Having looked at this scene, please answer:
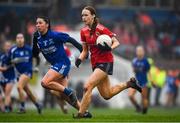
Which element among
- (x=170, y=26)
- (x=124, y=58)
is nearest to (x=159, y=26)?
(x=170, y=26)

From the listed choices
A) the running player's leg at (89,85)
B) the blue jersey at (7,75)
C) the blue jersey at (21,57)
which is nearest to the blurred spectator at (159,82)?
the blue jersey at (7,75)

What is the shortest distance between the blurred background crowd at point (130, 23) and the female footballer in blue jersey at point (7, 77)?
1065 centimetres

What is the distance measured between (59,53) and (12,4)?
22.6 metres

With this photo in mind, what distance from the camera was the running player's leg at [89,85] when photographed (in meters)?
19.8

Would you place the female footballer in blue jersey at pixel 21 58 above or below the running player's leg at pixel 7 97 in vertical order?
above

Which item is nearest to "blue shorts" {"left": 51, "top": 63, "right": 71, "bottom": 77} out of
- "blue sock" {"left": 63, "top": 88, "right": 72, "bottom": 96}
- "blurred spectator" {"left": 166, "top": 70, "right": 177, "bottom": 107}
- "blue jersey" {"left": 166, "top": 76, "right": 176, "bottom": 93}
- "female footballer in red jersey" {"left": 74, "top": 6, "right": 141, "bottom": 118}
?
"blue sock" {"left": 63, "top": 88, "right": 72, "bottom": 96}

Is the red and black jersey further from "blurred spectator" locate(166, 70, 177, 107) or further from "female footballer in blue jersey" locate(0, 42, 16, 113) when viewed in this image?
"blurred spectator" locate(166, 70, 177, 107)

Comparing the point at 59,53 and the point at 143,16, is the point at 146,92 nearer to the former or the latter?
the point at 59,53

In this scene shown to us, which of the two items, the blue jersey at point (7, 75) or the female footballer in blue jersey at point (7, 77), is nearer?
the female footballer in blue jersey at point (7, 77)

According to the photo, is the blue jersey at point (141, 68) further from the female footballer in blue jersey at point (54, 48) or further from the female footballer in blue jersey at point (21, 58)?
the female footballer in blue jersey at point (54, 48)

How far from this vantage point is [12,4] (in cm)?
4369

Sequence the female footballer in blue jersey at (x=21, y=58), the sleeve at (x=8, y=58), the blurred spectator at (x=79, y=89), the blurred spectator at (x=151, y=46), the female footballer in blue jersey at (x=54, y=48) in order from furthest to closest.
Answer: the blurred spectator at (x=151, y=46)
the blurred spectator at (x=79, y=89)
the sleeve at (x=8, y=58)
the female footballer in blue jersey at (x=21, y=58)
the female footballer in blue jersey at (x=54, y=48)

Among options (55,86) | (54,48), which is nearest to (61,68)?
(54,48)

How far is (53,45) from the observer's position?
843 inches
